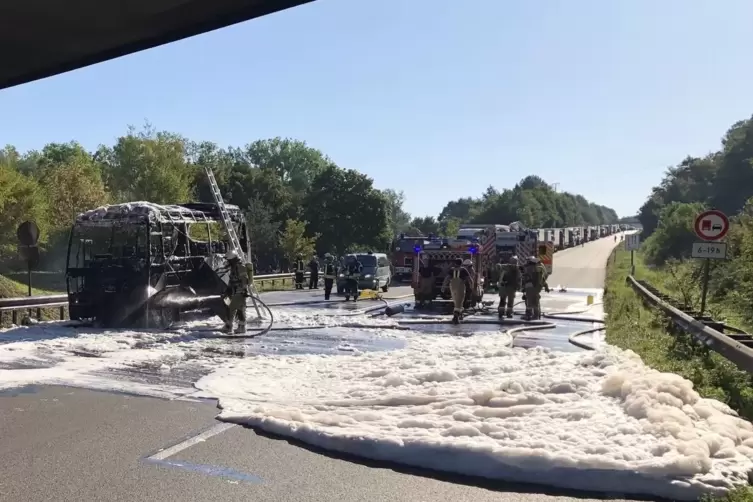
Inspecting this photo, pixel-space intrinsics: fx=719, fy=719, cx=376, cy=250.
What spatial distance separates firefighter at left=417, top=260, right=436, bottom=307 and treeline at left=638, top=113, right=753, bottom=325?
7.27 meters

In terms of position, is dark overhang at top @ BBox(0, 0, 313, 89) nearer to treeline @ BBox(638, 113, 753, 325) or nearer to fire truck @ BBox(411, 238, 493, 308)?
treeline @ BBox(638, 113, 753, 325)

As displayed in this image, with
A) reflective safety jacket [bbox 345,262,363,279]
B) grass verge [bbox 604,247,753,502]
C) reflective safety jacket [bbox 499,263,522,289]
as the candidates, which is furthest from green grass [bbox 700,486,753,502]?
reflective safety jacket [bbox 345,262,363,279]

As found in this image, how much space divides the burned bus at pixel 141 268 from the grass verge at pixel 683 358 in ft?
29.3

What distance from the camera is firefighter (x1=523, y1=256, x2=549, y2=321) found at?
18.8 meters

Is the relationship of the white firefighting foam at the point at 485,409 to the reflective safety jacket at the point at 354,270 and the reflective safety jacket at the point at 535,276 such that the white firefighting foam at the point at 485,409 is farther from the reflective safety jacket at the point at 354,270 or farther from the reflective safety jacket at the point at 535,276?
the reflective safety jacket at the point at 354,270

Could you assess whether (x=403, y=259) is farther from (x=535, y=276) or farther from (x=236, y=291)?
(x=236, y=291)

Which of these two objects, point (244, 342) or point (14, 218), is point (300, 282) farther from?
point (244, 342)

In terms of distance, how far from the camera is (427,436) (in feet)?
22.2

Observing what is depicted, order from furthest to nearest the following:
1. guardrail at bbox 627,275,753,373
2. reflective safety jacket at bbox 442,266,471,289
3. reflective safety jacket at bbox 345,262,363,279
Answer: reflective safety jacket at bbox 345,262,363,279 → reflective safety jacket at bbox 442,266,471,289 → guardrail at bbox 627,275,753,373

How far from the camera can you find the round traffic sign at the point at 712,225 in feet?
47.5

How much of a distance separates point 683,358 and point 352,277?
1667 centimetres

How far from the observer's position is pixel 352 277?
27.2 m

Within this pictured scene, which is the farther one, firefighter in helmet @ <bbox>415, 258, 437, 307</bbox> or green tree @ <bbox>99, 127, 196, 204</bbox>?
green tree @ <bbox>99, 127, 196, 204</bbox>

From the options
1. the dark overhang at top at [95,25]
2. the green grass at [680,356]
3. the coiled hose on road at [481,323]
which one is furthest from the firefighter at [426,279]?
the dark overhang at top at [95,25]
